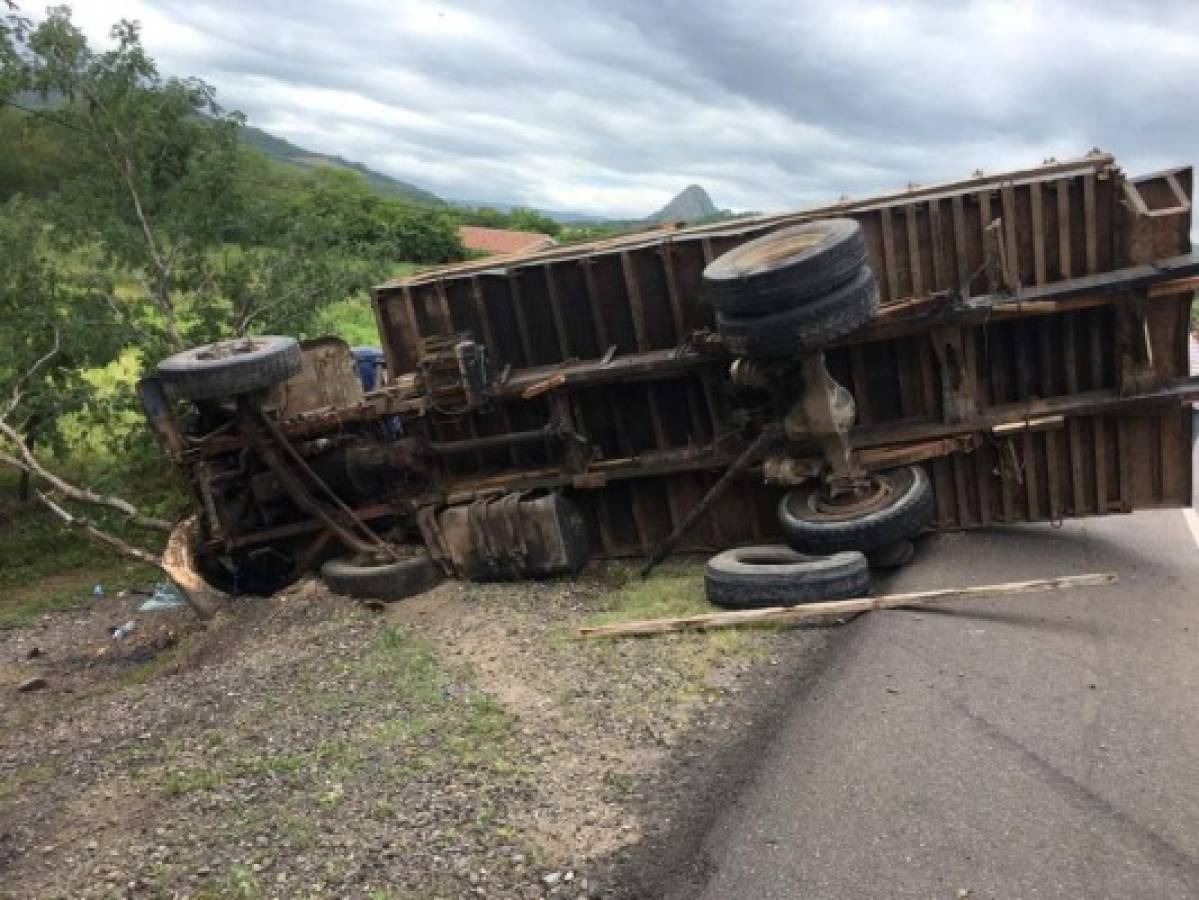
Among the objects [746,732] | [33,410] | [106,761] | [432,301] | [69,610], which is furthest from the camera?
[33,410]

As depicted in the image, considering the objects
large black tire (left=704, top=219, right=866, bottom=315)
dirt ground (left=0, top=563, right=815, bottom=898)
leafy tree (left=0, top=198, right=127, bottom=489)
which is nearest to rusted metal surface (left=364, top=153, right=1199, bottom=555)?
large black tire (left=704, top=219, right=866, bottom=315)

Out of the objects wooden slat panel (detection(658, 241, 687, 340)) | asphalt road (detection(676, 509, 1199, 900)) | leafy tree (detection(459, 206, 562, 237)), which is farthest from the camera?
leafy tree (detection(459, 206, 562, 237))

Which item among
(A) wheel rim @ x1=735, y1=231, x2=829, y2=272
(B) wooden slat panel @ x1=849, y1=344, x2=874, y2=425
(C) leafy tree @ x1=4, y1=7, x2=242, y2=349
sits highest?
(C) leafy tree @ x1=4, y1=7, x2=242, y2=349

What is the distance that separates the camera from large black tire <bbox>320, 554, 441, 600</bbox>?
775cm

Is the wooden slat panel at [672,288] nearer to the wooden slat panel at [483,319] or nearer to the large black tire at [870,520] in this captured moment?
the wooden slat panel at [483,319]

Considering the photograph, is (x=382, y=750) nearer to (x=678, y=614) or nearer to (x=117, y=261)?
(x=678, y=614)

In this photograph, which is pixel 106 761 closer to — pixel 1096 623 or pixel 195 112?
pixel 1096 623

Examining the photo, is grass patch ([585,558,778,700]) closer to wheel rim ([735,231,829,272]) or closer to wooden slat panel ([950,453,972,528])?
wooden slat panel ([950,453,972,528])

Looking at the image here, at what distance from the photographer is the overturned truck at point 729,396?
6.75 m

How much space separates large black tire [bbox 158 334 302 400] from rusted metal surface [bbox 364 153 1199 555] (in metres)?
0.88

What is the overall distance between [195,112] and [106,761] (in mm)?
10175

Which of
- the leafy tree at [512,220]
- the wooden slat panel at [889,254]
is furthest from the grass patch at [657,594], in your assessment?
the leafy tree at [512,220]

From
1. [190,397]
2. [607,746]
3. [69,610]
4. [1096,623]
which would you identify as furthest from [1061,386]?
[69,610]

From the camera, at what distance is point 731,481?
755 centimetres
